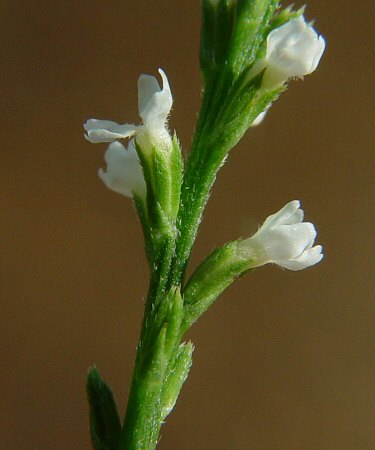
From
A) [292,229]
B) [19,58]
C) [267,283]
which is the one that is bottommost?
[292,229]

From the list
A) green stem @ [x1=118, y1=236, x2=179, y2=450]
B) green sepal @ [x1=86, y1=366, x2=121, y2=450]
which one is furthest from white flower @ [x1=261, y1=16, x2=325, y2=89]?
green sepal @ [x1=86, y1=366, x2=121, y2=450]

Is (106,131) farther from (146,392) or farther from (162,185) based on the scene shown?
(146,392)

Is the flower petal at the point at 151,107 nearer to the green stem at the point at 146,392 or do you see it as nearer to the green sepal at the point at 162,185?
the green sepal at the point at 162,185

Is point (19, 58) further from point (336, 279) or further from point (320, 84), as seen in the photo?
point (336, 279)

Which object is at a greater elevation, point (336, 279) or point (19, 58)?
point (19, 58)

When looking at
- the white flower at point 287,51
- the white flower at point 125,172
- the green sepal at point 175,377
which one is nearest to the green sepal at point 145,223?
the white flower at point 125,172

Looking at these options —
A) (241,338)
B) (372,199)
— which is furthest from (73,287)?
(372,199)

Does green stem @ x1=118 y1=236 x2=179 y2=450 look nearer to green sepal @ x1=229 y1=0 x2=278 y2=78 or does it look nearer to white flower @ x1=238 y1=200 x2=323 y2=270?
white flower @ x1=238 y1=200 x2=323 y2=270
